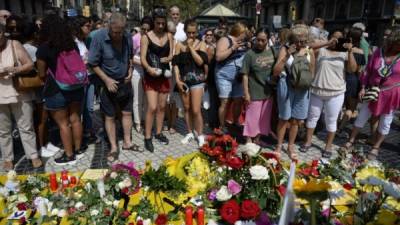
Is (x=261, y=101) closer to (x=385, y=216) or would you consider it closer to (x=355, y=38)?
(x=355, y=38)

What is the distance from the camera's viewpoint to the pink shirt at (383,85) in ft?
13.3

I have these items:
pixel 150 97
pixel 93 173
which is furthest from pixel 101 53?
pixel 93 173

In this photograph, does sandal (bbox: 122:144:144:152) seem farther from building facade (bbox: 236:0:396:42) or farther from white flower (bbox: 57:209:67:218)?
building facade (bbox: 236:0:396:42)

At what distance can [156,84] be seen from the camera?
14.8ft

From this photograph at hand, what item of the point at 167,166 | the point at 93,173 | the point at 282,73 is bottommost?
the point at 93,173

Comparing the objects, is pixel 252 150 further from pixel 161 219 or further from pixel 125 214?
pixel 125 214

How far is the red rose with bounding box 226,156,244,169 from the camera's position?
7.51 feet

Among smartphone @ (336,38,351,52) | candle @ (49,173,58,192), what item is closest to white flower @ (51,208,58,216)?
candle @ (49,173,58,192)

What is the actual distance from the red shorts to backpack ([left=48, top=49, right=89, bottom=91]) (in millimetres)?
946

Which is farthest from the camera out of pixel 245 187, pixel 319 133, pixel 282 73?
pixel 319 133

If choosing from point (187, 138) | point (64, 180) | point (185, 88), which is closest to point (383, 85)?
point (185, 88)

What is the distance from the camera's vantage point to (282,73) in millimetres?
4137

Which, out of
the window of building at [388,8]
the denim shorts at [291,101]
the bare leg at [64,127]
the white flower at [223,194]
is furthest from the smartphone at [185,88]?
the window of building at [388,8]

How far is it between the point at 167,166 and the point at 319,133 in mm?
3602
